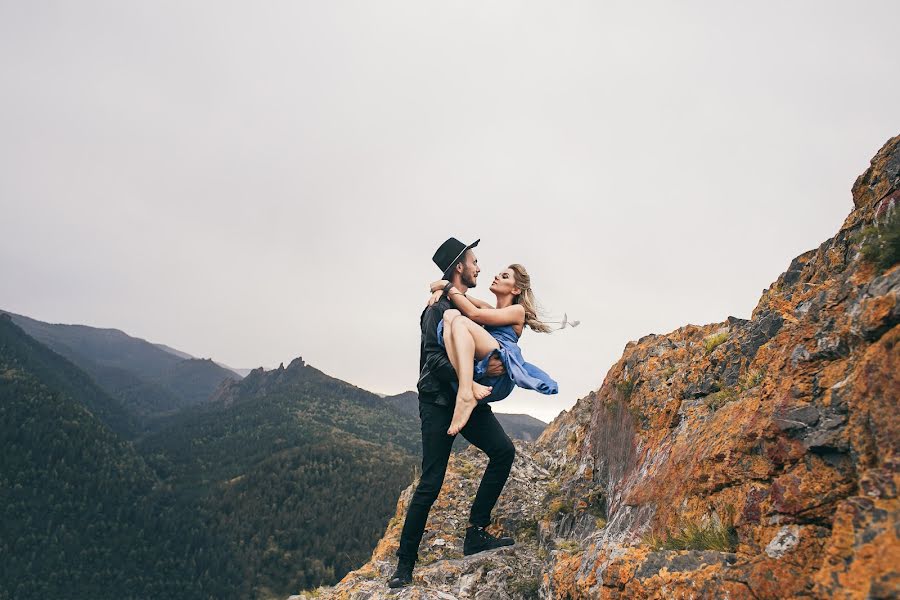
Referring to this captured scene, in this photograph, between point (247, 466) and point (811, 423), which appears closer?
point (811, 423)

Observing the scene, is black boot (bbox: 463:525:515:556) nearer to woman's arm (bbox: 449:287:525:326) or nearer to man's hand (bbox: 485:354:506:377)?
man's hand (bbox: 485:354:506:377)

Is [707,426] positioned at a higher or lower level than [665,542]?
higher

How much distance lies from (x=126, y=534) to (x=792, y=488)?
5498 inches

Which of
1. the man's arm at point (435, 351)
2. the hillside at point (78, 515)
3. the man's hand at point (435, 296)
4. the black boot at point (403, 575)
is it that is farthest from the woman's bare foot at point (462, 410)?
the hillside at point (78, 515)

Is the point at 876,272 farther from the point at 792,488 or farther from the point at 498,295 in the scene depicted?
the point at 498,295

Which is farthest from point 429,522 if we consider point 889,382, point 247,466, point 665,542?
point 247,466

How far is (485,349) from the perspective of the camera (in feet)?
17.2

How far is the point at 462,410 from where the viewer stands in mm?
4996

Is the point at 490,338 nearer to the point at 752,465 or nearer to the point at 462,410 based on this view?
the point at 462,410

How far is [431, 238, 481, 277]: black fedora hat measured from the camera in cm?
572

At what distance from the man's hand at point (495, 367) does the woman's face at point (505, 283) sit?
3.12ft

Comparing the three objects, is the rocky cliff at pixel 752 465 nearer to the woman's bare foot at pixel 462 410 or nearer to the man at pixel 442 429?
the man at pixel 442 429

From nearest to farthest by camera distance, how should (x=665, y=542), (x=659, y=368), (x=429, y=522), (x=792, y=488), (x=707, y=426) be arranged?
(x=792, y=488)
(x=665, y=542)
(x=707, y=426)
(x=659, y=368)
(x=429, y=522)

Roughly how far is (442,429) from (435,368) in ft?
2.33
